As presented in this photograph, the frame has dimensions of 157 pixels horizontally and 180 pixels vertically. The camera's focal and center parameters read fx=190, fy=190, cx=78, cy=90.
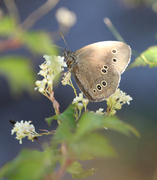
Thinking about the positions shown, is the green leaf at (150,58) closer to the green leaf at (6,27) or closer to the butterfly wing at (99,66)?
the butterfly wing at (99,66)

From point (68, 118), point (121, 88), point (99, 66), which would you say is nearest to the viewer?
point (68, 118)

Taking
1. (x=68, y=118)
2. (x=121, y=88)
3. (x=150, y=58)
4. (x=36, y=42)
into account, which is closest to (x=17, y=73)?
(x=36, y=42)

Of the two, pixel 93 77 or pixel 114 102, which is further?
pixel 93 77

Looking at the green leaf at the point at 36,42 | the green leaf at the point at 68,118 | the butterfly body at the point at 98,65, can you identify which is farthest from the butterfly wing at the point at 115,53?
the green leaf at the point at 36,42

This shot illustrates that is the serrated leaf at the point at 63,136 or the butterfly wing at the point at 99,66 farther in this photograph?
the butterfly wing at the point at 99,66

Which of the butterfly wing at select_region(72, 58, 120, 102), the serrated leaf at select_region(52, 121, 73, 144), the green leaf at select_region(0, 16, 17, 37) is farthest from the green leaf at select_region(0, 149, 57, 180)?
the butterfly wing at select_region(72, 58, 120, 102)

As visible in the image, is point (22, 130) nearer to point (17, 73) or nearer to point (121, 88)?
point (17, 73)
